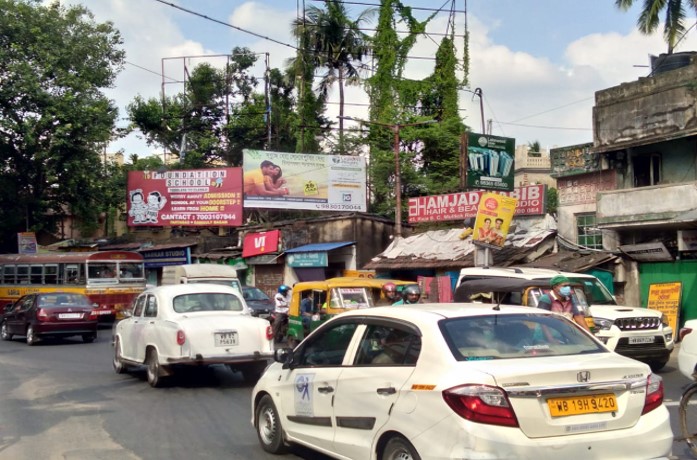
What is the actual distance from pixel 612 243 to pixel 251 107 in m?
28.4

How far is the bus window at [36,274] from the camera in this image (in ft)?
94.6

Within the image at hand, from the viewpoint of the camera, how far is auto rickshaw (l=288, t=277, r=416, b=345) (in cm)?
1565

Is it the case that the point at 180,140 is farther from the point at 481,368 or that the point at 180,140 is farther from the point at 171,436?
the point at 481,368

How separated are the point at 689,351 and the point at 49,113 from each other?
36.4 meters

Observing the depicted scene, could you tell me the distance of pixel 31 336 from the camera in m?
21.0

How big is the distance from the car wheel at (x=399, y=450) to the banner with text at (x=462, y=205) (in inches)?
764

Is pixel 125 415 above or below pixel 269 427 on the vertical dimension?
below

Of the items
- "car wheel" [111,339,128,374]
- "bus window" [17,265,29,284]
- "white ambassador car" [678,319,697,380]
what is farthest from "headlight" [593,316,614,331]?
"bus window" [17,265,29,284]

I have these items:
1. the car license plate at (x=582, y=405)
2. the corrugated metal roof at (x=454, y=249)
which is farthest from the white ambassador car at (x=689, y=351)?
the corrugated metal roof at (x=454, y=249)

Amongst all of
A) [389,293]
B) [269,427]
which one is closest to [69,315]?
[389,293]

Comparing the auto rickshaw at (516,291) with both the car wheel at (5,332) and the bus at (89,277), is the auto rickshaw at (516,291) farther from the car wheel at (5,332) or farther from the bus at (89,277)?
the bus at (89,277)

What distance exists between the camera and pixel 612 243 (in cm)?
2297

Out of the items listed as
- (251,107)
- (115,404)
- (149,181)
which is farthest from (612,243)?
(251,107)

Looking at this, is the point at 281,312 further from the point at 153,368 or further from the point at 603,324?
the point at 603,324
